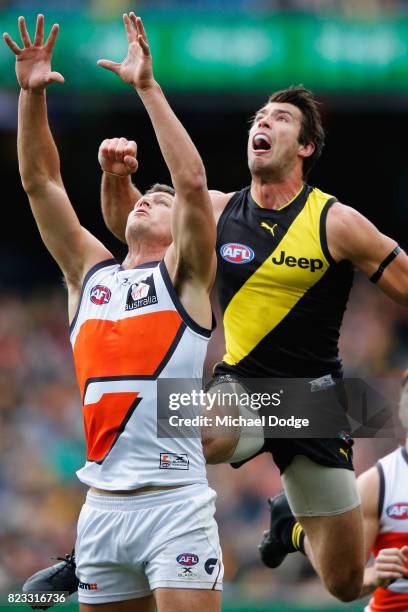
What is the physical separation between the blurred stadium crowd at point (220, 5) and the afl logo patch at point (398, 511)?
30.3 feet

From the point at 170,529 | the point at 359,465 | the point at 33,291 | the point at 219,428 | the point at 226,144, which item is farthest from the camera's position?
the point at 226,144

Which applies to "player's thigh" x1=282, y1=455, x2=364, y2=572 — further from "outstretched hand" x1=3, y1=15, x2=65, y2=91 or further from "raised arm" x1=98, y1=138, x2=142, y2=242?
"outstretched hand" x1=3, y1=15, x2=65, y2=91

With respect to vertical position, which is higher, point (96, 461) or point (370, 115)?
point (370, 115)

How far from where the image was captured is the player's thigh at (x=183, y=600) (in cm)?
Answer: 529

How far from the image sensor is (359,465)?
13227 millimetres

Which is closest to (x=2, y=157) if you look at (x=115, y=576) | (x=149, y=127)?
(x=149, y=127)

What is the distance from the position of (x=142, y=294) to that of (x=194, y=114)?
11.8 meters

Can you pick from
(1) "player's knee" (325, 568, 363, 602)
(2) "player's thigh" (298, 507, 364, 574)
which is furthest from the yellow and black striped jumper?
(1) "player's knee" (325, 568, 363, 602)

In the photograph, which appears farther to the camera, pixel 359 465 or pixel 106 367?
pixel 359 465

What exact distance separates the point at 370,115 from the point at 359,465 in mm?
6305

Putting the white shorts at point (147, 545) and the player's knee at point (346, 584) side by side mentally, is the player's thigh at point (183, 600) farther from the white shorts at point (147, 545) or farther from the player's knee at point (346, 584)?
the player's knee at point (346, 584)

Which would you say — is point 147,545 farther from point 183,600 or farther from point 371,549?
point 371,549

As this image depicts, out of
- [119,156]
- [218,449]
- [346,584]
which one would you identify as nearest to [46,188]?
[119,156]

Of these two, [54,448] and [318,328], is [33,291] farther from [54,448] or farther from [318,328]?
[318,328]
